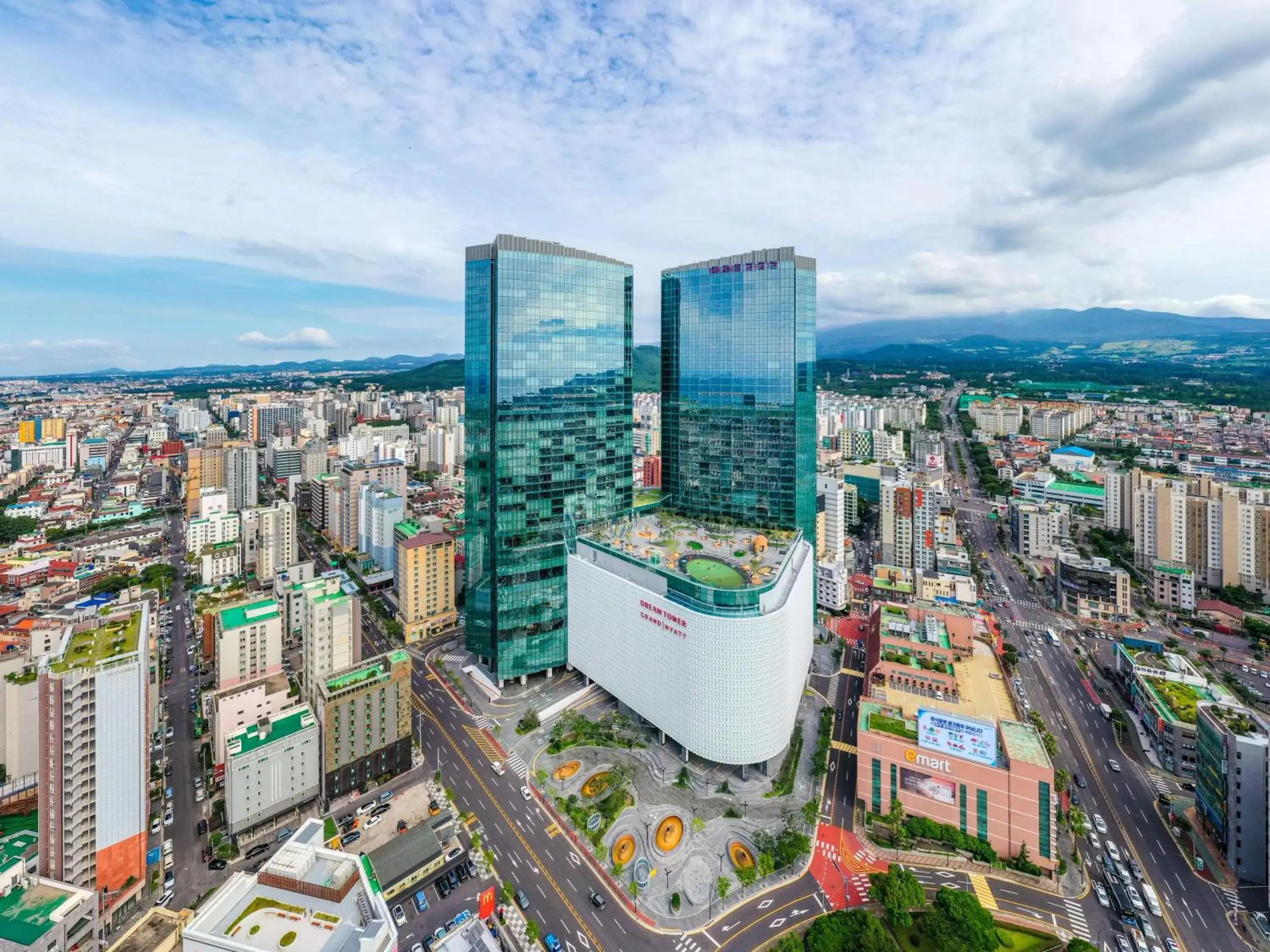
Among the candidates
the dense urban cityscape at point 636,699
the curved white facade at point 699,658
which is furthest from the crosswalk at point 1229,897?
the curved white facade at point 699,658

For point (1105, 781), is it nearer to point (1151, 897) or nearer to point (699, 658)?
point (1151, 897)

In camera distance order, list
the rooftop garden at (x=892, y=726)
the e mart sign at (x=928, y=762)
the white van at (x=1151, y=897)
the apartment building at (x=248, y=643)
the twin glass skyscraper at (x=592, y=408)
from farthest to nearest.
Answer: the twin glass skyscraper at (x=592, y=408), the apartment building at (x=248, y=643), the rooftop garden at (x=892, y=726), the e mart sign at (x=928, y=762), the white van at (x=1151, y=897)

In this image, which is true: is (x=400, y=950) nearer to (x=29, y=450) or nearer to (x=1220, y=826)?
(x=1220, y=826)

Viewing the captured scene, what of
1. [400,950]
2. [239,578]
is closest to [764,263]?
[400,950]

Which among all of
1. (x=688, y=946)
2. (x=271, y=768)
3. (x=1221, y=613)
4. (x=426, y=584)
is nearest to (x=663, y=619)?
(x=688, y=946)

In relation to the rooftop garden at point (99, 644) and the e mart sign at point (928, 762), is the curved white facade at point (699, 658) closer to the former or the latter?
the e mart sign at point (928, 762)

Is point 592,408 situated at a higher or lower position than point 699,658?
higher
